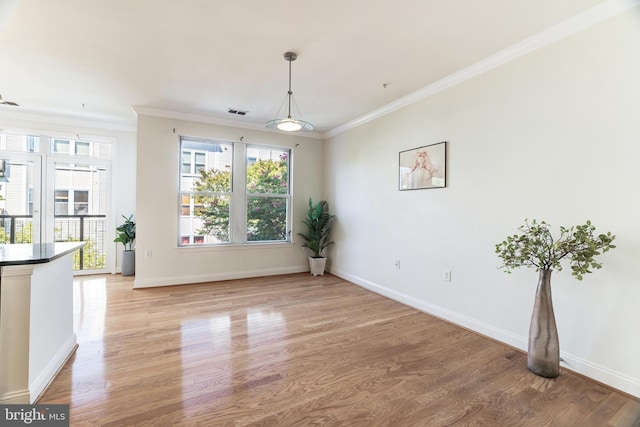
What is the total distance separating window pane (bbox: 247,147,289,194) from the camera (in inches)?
204

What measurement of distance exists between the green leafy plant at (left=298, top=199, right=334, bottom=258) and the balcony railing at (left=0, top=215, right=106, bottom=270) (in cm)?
361

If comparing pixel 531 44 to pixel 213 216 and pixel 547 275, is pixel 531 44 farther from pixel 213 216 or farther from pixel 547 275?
pixel 213 216

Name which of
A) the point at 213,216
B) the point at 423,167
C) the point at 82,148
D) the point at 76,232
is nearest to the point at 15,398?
the point at 213,216

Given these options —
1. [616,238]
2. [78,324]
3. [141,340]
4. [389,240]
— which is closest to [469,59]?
[616,238]

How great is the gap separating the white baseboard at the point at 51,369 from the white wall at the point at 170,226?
2043 mm

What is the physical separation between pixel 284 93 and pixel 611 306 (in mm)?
3717

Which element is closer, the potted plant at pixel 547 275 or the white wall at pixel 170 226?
the potted plant at pixel 547 275

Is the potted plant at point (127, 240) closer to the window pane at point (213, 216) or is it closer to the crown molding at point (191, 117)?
the window pane at point (213, 216)

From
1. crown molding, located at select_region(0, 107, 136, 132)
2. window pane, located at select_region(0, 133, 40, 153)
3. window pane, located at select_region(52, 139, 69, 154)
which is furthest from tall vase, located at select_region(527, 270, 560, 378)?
window pane, located at select_region(0, 133, 40, 153)

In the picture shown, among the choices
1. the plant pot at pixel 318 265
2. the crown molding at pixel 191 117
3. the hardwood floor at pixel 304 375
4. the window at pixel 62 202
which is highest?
the crown molding at pixel 191 117

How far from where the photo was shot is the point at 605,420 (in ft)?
5.57

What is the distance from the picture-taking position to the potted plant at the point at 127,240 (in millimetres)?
5039

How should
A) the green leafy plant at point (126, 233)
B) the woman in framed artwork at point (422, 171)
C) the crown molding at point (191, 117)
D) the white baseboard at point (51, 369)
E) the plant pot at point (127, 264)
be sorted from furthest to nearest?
the plant pot at point (127, 264), the green leafy plant at point (126, 233), the crown molding at point (191, 117), the woman in framed artwork at point (422, 171), the white baseboard at point (51, 369)

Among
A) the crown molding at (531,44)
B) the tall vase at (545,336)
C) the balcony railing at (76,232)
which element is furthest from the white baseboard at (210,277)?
the tall vase at (545,336)
